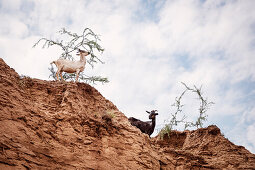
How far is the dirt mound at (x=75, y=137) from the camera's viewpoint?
19.9 ft

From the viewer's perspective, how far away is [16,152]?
5535mm

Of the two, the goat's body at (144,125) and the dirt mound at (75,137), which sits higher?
the goat's body at (144,125)

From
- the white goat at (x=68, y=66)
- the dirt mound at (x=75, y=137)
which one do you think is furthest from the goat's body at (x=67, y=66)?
the dirt mound at (x=75, y=137)

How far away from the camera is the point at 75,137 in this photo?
703 cm

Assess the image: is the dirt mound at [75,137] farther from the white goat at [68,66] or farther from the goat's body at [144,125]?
the goat's body at [144,125]

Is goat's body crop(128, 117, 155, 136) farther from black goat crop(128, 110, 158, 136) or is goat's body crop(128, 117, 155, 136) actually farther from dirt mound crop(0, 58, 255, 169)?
dirt mound crop(0, 58, 255, 169)

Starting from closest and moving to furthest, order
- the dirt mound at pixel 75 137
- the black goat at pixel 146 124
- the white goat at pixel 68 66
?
the dirt mound at pixel 75 137, the white goat at pixel 68 66, the black goat at pixel 146 124

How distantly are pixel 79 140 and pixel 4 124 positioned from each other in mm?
2126

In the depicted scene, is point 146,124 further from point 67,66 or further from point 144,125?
point 67,66

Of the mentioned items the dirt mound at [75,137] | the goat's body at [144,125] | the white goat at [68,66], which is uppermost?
the white goat at [68,66]

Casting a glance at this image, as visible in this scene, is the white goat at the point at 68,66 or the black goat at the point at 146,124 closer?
the white goat at the point at 68,66

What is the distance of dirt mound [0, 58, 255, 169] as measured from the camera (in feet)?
19.9

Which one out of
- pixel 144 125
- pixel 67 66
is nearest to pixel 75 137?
pixel 67 66

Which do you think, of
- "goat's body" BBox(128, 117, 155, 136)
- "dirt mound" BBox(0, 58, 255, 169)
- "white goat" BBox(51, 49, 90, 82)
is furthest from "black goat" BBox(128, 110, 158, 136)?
"white goat" BBox(51, 49, 90, 82)
